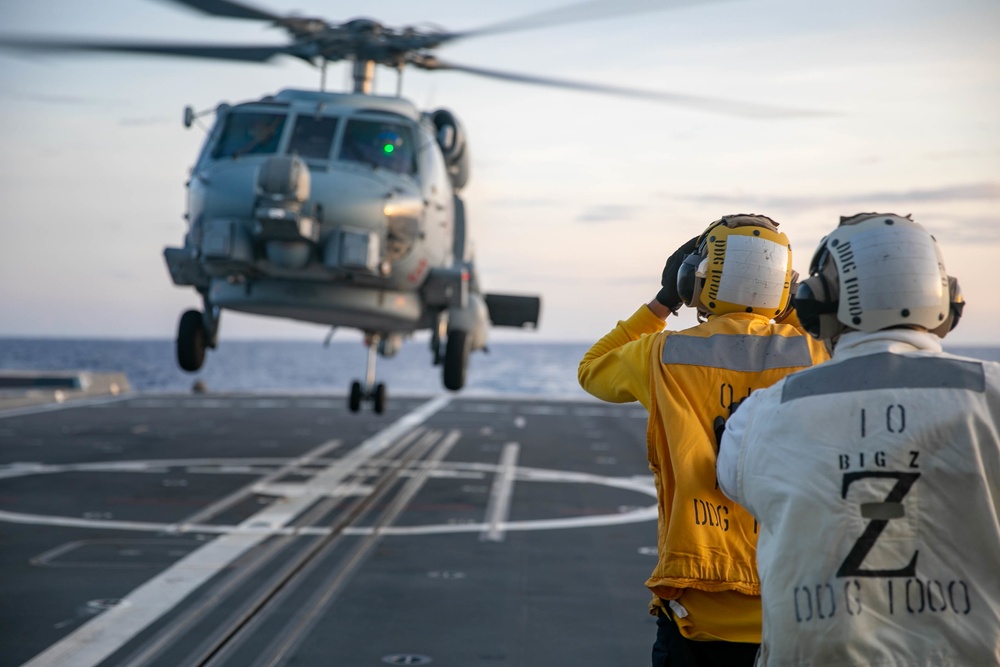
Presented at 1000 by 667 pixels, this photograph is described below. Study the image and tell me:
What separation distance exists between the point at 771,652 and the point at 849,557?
0.31 metres

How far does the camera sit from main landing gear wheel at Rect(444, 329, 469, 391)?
16.2 m

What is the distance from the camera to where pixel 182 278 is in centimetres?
1483

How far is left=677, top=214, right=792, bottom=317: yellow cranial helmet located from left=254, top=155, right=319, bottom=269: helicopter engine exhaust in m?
9.75

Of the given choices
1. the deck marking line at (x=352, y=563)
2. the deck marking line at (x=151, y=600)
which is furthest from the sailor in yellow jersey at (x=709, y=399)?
the deck marking line at (x=151, y=600)

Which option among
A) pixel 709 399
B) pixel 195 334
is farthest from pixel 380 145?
pixel 709 399

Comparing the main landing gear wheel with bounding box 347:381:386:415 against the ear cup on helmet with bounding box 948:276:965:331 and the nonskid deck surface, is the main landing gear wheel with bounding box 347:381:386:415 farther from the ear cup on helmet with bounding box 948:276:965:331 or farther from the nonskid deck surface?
the ear cup on helmet with bounding box 948:276:965:331

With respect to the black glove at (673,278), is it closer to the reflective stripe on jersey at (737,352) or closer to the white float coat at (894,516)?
the reflective stripe on jersey at (737,352)

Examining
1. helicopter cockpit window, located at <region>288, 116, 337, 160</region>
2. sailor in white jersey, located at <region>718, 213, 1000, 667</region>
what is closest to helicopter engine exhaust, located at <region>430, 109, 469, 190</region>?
helicopter cockpit window, located at <region>288, 116, 337, 160</region>

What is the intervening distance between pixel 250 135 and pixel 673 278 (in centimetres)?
1136

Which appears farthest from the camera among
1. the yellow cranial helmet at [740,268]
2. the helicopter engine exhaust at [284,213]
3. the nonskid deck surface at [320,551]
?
the helicopter engine exhaust at [284,213]

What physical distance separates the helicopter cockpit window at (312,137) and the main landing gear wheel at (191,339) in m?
3.07

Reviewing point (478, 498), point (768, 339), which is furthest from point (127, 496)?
point (768, 339)

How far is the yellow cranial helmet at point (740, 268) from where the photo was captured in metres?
3.64

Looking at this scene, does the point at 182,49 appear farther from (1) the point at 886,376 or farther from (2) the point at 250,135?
(1) the point at 886,376
